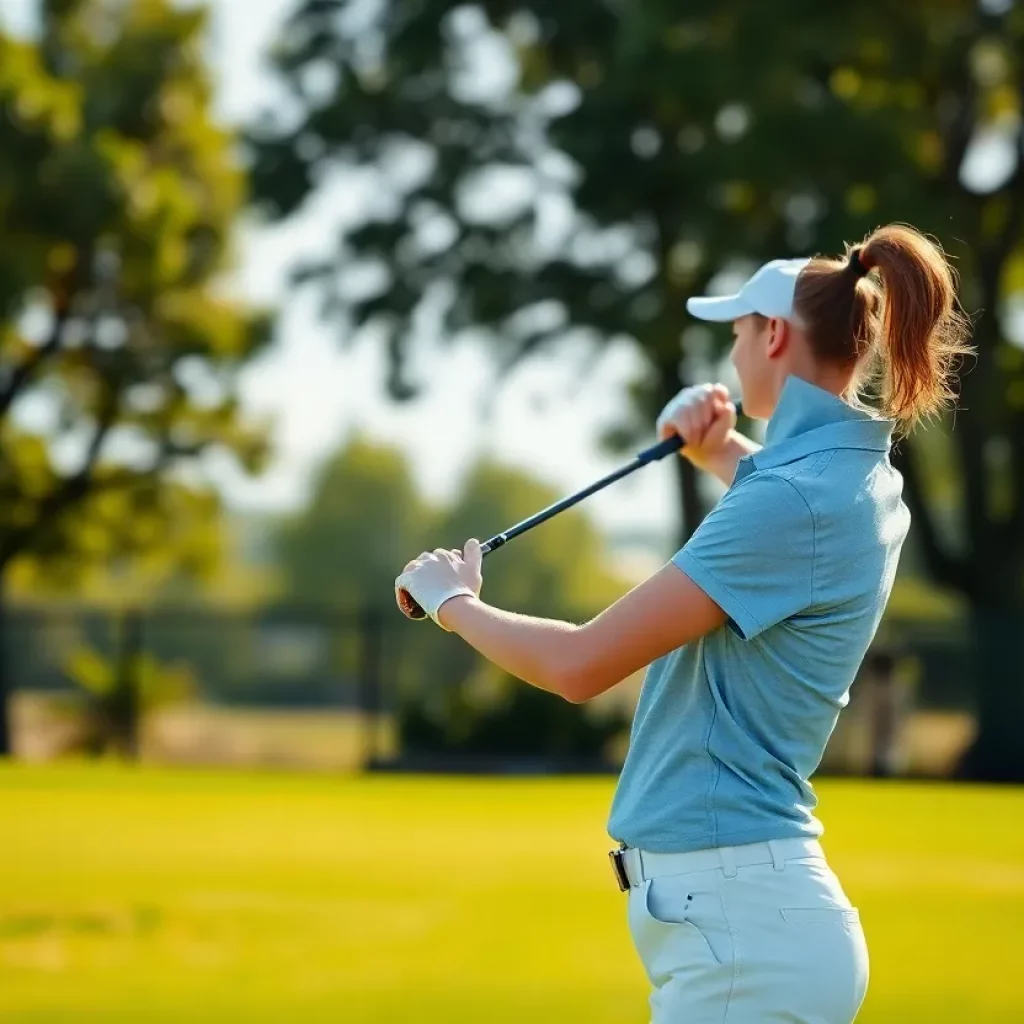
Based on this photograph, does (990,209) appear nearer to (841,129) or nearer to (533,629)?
(841,129)

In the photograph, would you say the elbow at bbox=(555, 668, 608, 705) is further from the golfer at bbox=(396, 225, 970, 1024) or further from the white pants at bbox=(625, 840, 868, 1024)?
the white pants at bbox=(625, 840, 868, 1024)

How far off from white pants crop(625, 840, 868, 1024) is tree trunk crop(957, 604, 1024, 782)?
21.9 meters

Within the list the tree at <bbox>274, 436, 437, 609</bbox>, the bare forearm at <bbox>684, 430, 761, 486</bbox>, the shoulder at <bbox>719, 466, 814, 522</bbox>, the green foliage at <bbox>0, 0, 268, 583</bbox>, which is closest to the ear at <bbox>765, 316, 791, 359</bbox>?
the shoulder at <bbox>719, 466, 814, 522</bbox>

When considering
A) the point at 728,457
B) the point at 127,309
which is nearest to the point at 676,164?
the point at 127,309

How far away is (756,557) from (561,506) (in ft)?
2.40

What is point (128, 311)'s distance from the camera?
32531 mm

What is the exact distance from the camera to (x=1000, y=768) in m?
24.9

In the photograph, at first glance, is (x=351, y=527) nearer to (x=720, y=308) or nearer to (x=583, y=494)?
(x=583, y=494)

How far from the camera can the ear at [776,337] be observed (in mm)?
3178

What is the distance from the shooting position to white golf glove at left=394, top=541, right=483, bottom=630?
10.2 ft

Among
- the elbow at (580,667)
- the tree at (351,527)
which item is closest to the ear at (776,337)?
the elbow at (580,667)

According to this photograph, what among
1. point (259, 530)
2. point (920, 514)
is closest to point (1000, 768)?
point (920, 514)

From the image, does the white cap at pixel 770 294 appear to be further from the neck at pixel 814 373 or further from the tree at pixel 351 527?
the tree at pixel 351 527

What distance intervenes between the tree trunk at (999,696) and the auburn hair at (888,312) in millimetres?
21788
